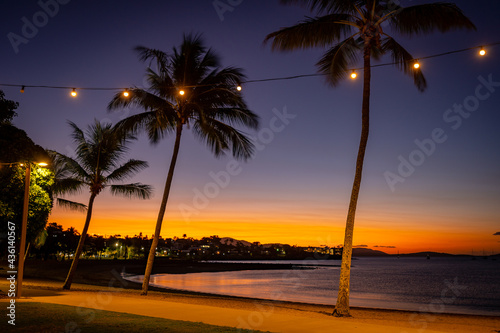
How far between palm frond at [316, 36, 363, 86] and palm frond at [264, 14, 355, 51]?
0.47 meters

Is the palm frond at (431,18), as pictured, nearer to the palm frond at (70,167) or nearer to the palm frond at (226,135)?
the palm frond at (226,135)

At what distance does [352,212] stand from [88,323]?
7.64 meters

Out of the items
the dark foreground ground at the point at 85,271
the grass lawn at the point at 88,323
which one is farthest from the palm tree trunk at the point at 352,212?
the dark foreground ground at the point at 85,271

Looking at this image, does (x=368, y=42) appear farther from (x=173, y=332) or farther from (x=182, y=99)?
(x=173, y=332)

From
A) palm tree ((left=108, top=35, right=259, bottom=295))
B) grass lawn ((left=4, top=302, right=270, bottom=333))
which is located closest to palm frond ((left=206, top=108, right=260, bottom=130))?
palm tree ((left=108, top=35, right=259, bottom=295))

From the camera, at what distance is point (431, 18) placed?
12.4 metres

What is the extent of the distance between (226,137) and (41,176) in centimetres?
762

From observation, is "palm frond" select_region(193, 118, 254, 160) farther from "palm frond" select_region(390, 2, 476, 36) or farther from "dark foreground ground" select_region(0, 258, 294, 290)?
"dark foreground ground" select_region(0, 258, 294, 290)

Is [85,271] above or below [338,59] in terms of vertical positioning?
below

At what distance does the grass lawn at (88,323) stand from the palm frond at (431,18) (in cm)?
1009

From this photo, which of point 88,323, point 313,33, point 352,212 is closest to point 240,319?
point 88,323

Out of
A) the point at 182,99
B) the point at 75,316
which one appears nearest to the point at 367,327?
the point at 75,316

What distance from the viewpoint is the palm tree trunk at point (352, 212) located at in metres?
12.2

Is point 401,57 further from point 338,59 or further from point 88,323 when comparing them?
point 88,323
